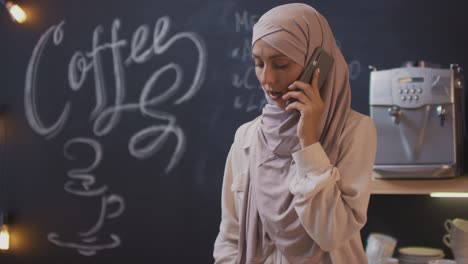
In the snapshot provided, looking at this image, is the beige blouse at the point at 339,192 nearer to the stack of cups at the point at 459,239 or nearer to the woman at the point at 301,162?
the woman at the point at 301,162

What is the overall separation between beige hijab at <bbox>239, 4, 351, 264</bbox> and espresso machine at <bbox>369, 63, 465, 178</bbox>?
76 centimetres

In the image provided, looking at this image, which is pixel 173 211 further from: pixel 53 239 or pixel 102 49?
pixel 102 49

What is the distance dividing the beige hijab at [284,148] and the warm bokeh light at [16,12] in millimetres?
1989

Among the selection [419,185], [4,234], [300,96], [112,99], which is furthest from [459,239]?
[4,234]

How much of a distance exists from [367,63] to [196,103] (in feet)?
2.60

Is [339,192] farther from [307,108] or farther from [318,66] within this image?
[318,66]

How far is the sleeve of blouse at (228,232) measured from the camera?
64.5 inches

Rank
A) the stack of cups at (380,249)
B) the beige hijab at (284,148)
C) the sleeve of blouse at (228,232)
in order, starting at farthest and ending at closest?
the stack of cups at (380,249), the sleeve of blouse at (228,232), the beige hijab at (284,148)

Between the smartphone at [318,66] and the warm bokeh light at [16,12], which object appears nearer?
the smartphone at [318,66]

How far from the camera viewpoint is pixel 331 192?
1.40 metres

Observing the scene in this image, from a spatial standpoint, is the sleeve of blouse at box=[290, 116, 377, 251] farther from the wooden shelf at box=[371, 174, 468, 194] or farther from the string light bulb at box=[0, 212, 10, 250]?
the string light bulb at box=[0, 212, 10, 250]

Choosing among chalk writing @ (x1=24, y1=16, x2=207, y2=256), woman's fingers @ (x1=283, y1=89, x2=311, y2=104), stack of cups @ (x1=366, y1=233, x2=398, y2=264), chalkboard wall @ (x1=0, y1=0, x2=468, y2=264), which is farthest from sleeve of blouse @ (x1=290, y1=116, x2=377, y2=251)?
chalk writing @ (x1=24, y1=16, x2=207, y2=256)

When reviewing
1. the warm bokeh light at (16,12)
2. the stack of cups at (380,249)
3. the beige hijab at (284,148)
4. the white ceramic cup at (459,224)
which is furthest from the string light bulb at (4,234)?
the white ceramic cup at (459,224)

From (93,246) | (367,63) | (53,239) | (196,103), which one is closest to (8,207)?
(53,239)
